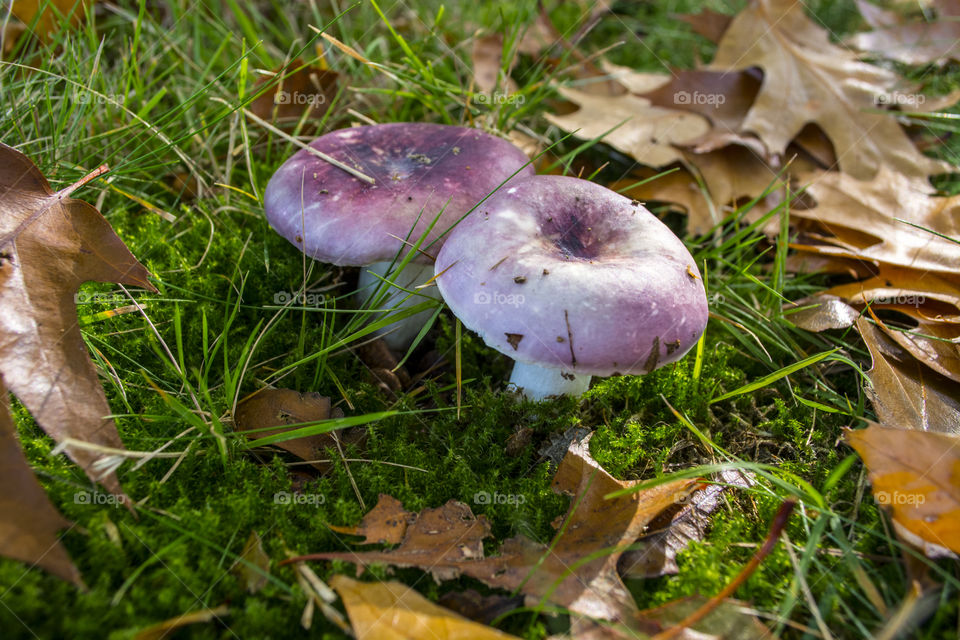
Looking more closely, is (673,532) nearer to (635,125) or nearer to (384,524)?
(384,524)

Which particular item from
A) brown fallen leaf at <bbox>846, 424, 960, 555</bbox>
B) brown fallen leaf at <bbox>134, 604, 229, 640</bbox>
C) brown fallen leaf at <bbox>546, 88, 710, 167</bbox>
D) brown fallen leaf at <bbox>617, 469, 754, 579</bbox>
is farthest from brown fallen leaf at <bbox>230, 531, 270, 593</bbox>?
brown fallen leaf at <bbox>546, 88, 710, 167</bbox>

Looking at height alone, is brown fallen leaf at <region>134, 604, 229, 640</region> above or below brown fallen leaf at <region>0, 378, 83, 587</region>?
below

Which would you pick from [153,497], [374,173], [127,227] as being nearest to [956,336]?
[374,173]

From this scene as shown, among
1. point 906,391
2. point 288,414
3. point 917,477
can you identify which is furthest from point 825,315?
point 288,414

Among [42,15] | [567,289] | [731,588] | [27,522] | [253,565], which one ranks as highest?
[42,15]

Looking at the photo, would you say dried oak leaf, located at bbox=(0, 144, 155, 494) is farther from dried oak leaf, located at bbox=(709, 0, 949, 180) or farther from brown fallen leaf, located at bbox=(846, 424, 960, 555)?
dried oak leaf, located at bbox=(709, 0, 949, 180)

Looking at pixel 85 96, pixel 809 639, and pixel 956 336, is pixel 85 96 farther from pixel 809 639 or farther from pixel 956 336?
pixel 956 336
